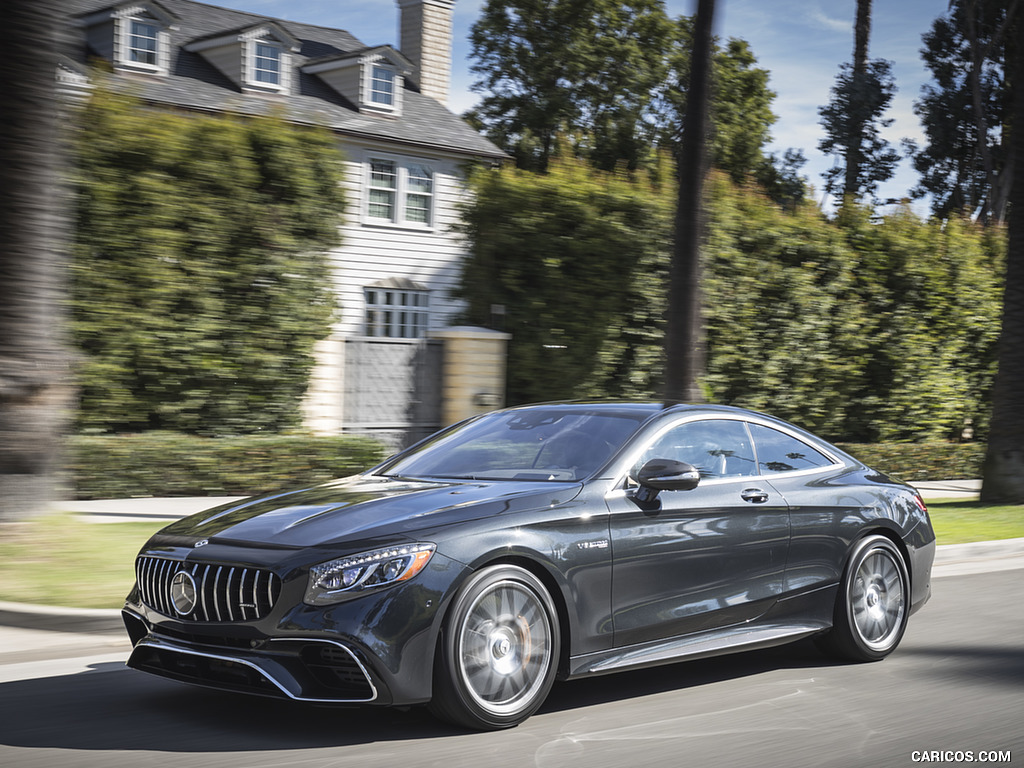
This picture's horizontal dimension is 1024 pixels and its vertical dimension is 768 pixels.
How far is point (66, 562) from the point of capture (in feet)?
A: 26.7

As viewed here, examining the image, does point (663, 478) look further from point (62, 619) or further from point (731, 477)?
point (62, 619)

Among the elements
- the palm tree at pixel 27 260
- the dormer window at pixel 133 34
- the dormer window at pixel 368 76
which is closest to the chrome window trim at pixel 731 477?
the palm tree at pixel 27 260

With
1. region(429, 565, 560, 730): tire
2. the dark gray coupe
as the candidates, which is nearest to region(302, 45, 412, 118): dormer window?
the dark gray coupe

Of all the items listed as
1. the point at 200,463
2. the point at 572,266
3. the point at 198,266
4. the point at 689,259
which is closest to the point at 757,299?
the point at 572,266

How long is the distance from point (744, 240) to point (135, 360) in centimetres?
903

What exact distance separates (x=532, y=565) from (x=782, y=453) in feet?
7.31

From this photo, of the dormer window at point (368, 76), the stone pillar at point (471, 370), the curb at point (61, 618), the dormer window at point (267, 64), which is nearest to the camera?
the curb at point (61, 618)

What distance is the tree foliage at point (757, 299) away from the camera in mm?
16203

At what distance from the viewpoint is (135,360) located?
13.9 meters

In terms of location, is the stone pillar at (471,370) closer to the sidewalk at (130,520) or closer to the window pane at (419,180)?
the sidewalk at (130,520)

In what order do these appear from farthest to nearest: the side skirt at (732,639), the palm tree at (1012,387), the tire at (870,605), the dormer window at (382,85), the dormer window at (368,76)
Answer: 1. the dormer window at (382,85)
2. the dormer window at (368,76)
3. the palm tree at (1012,387)
4. the tire at (870,605)
5. the side skirt at (732,639)

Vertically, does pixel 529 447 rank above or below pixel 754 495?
above

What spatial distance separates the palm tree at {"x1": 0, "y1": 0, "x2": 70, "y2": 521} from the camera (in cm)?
841

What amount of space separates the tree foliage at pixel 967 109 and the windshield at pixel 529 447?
3791 centimetres
